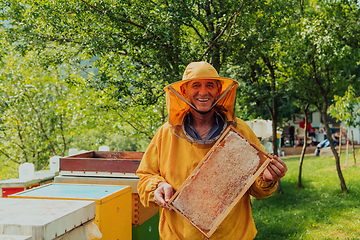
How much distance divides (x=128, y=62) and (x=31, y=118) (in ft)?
24.2

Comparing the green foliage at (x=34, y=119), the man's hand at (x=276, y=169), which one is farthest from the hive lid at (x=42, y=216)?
the green foliage at (x=34, y=119)

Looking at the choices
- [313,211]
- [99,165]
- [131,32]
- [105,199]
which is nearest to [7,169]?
[131,32]

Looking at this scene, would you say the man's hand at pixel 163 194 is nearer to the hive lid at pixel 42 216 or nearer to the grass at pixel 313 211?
the hive lid at pixel 42 216

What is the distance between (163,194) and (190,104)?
0.59 metres

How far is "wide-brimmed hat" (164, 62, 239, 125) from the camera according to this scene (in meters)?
1.92

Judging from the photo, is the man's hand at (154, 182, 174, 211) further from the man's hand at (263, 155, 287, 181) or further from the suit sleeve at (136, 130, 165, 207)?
the man's hand at (263, 155, 287, 181)

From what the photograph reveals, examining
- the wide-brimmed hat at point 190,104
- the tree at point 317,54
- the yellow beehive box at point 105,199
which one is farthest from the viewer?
the tree at point 317,54

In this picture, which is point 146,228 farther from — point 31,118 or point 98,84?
point 31,118

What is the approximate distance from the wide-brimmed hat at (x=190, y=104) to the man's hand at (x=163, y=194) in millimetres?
444

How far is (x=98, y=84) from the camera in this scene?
489 cm

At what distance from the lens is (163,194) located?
178 centimetres

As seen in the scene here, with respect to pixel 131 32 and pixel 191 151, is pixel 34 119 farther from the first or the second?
pixel 191 151

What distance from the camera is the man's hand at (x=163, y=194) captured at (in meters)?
1.71

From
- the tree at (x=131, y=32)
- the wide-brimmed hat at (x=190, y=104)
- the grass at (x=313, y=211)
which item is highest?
the tree at (x=131, y=32)
